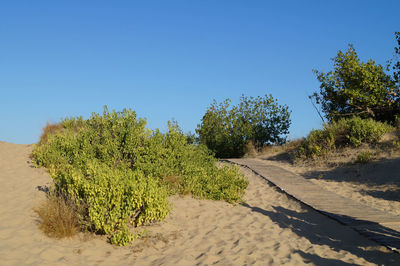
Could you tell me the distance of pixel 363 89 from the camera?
19656 millimetres

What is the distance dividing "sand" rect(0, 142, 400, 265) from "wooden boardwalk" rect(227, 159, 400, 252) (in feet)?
0.85

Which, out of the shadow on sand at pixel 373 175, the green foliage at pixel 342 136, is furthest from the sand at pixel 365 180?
the green foliage at pixel 342 136

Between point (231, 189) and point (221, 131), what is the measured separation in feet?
46.3

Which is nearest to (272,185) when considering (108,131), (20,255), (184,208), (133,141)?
(184,208)

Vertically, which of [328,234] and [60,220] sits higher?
[60,220]

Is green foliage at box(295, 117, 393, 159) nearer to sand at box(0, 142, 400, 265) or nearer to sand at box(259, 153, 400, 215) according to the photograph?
sand at box(259, 153, 400, 215)

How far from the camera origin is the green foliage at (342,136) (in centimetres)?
1555

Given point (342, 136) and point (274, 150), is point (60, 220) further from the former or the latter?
point (274, 150)

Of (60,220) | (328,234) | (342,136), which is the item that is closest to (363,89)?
(342,136)

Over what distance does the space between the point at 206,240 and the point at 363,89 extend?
16439 mm

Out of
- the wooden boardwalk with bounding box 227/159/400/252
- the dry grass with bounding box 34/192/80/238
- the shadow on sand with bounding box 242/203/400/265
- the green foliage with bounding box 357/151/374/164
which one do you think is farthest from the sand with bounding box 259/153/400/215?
the dry grass with bounding box 34/192/80/238

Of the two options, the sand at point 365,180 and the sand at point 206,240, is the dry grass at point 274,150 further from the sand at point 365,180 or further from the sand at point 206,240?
the sand at point 206,240

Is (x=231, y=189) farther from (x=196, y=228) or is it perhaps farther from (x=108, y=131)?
(x=108, y=131)

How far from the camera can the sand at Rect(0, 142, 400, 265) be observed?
6135mm
